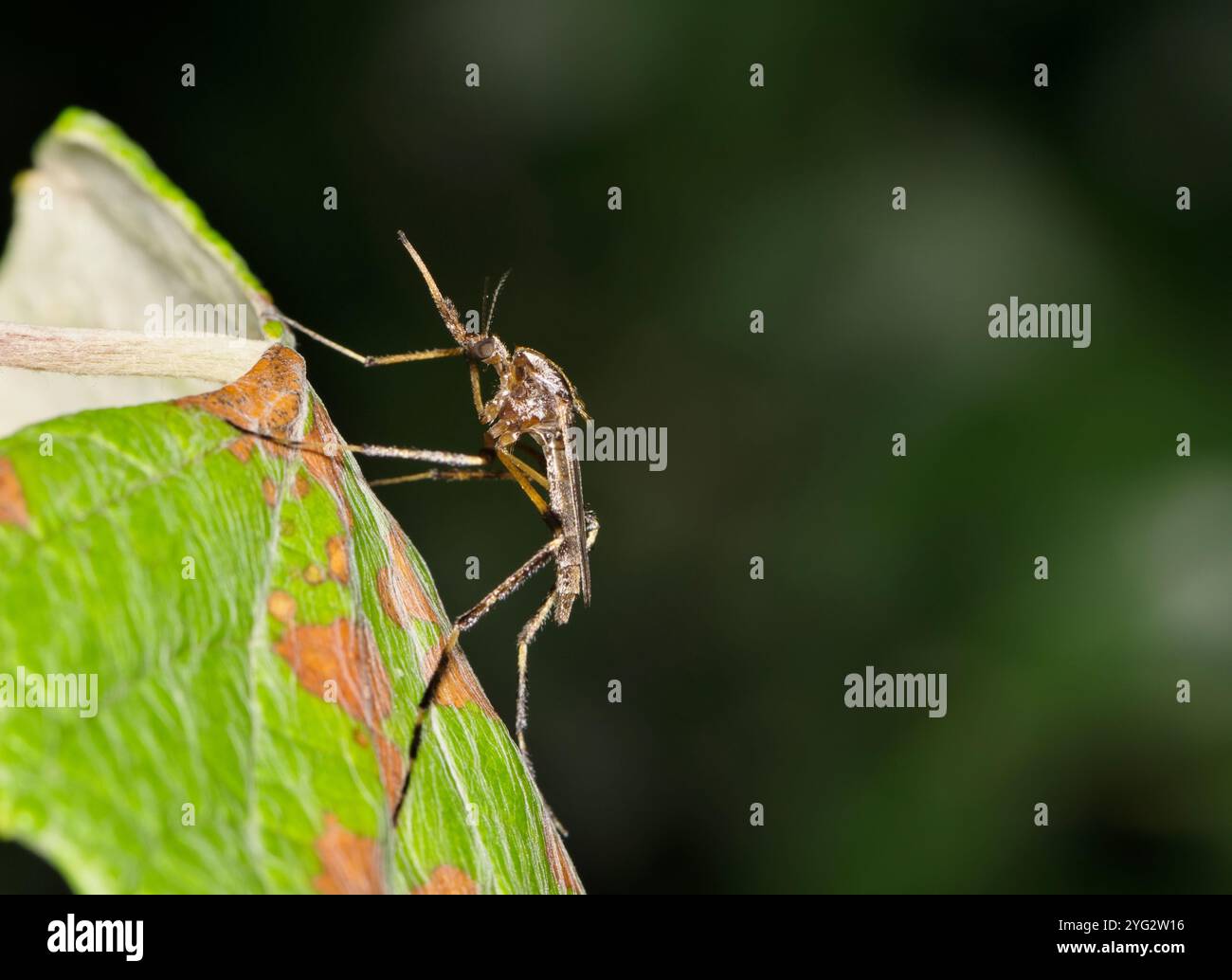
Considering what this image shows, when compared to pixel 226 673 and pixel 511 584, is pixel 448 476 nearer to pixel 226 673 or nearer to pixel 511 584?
pixel 511 584

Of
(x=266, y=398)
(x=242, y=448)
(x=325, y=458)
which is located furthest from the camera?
(x=325, y=458)

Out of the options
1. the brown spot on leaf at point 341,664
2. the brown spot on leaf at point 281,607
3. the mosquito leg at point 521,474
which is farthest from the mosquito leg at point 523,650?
the brown spot on leaf at point 281,607

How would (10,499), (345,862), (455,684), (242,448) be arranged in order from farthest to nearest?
(455,684)
(242,448)
(345,862)
(10,499)

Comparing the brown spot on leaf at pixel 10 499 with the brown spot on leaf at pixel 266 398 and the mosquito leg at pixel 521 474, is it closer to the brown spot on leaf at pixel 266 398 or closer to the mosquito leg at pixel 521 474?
the brown spot on leaf at pixel 266 398

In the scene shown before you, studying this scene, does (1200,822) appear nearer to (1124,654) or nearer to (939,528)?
(1124,654)

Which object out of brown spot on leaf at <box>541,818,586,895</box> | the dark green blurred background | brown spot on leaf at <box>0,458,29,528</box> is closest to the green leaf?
brown spot on leaf at <box>0,458,29,528</box>

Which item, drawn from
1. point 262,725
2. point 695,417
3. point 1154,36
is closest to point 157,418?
point 262,725

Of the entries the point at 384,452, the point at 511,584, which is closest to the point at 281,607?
the point at 384,452

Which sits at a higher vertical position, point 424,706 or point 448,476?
point 448,476
